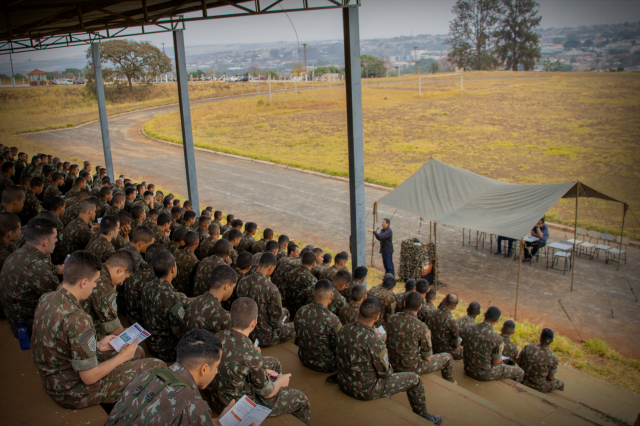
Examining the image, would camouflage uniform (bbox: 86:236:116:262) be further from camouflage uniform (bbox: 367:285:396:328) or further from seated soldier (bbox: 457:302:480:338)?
seated soldier (bbox: 457:302:480:338)

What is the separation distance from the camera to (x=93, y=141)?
3703 centimetres

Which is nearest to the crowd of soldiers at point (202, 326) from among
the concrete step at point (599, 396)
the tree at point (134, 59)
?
the concrete step at point (599, 396)

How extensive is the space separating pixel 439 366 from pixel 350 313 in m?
1.45

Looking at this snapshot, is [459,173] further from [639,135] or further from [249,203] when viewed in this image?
[639,135]

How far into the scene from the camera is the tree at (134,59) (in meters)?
Answer: 57.4

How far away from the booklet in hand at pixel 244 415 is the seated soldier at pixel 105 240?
329 centimetres

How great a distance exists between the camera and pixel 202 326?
442 cm

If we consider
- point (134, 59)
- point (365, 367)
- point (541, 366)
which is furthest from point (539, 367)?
point (134, 59)

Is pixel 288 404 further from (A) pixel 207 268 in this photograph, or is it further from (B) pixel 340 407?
(A) pixel 207 268

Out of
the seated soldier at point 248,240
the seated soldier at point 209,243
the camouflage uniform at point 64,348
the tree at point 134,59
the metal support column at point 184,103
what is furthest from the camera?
the tree at point 134,59

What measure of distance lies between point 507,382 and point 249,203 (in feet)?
48.0

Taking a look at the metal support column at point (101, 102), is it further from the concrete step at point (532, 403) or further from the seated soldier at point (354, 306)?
the concrete step at point (532, 403)

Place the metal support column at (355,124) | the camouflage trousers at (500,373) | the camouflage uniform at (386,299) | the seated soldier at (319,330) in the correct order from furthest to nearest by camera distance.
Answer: the metal support column at (355,124), the camouflage uniform at (386,299), the camouflage trousers at (500,373), the seated soldier at (319,330)

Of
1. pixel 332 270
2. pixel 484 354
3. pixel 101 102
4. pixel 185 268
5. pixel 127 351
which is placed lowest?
pixel 484 354
